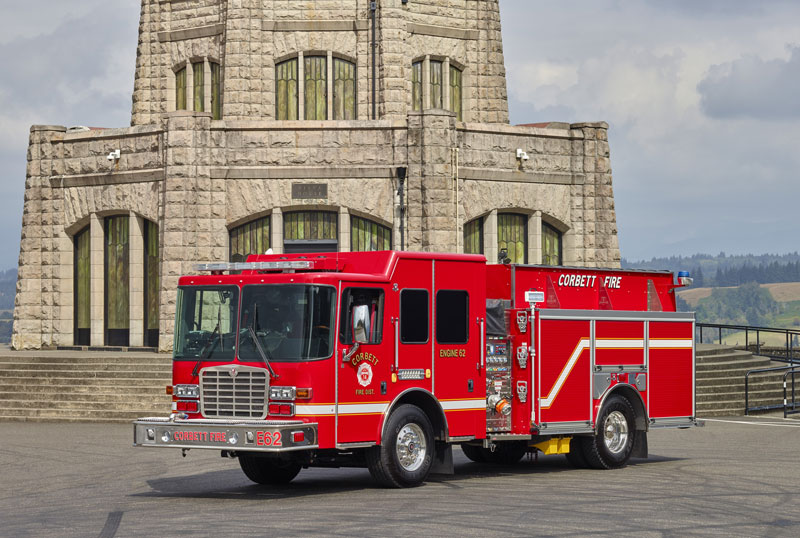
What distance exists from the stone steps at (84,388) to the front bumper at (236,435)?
11.6 metres

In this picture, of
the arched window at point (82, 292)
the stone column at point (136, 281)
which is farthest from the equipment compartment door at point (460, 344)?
the arched window at point (82, 292)

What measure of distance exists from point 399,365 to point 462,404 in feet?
3.83

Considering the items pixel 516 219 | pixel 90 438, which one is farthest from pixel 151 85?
pixel 90 438

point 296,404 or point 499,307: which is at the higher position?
point 499,307

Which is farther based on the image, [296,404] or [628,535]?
[296,404]

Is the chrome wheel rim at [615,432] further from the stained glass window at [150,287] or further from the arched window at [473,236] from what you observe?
the stained glass window at [150,287]

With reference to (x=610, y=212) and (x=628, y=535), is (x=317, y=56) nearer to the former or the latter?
(x=610, y=212)

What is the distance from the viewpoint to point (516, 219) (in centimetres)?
3288

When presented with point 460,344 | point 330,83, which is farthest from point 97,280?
point 460,344

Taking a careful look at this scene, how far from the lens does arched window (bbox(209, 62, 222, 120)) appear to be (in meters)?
35.3

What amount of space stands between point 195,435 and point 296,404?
119 centimetres

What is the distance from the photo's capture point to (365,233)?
3098 cm

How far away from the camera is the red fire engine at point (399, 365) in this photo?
44.3 ft

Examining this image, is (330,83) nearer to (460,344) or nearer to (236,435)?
(460,344)
